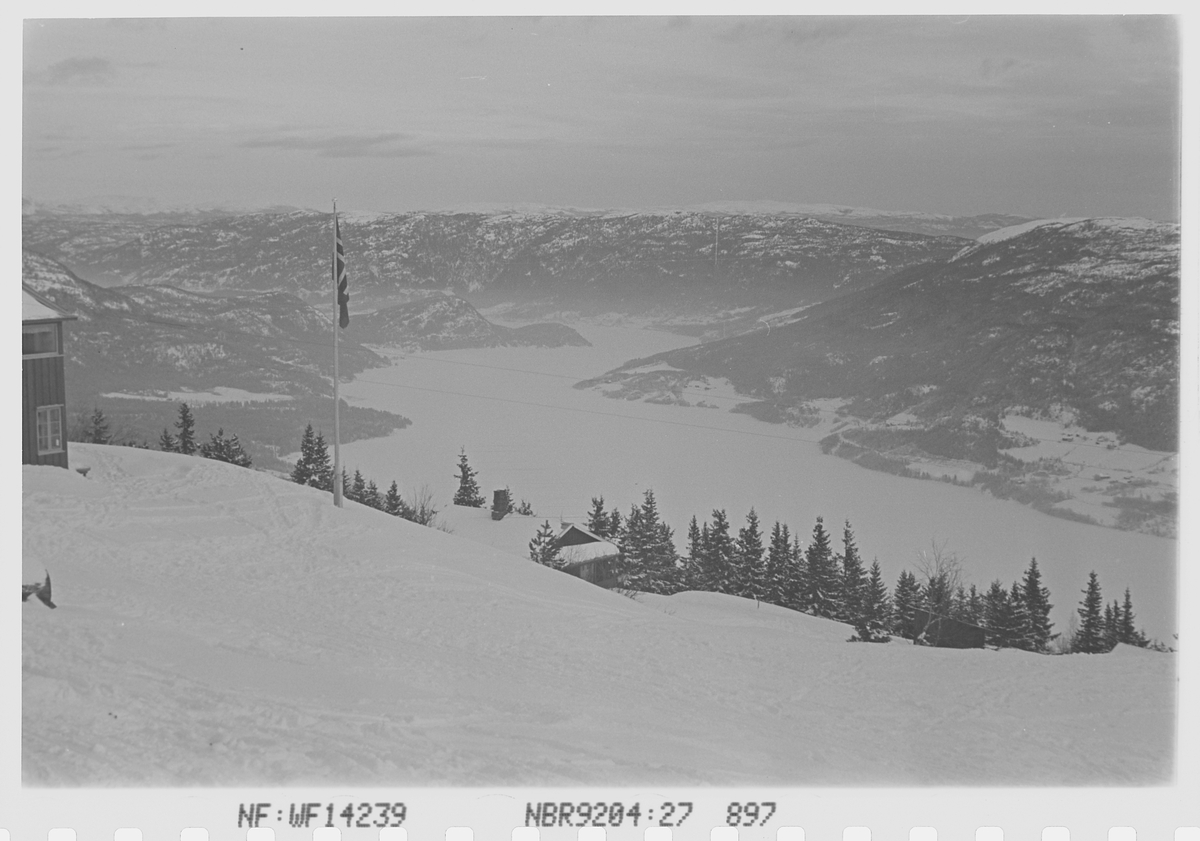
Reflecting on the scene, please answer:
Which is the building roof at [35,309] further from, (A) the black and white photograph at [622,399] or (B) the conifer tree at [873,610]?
(B) the conifer tree at [873,610]

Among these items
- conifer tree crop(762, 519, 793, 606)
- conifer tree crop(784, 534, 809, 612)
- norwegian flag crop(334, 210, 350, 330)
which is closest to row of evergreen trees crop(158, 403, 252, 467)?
norwegian flag crop(334, 210, 350, 330)

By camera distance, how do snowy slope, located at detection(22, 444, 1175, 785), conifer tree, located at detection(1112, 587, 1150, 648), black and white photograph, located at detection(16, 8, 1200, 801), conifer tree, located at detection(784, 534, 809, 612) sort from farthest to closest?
1. conifer tree, located at detection(784, 534, 809, 612)
2. conifer tree, located at detection(1112, 587, 1150, 648)
3. black and white photograph, located at detection(16, 8, 1200, 801)
4. snowy slope, located at detection(22, 444, 1175, 785)

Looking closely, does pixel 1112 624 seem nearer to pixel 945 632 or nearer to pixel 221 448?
pixel 945 632

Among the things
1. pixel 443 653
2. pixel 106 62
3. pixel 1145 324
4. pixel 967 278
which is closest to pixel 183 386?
pixel 106 62

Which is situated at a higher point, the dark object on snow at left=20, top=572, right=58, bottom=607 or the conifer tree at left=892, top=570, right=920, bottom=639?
the dark object on snow at left=20, top=572, right=58, bottom=607

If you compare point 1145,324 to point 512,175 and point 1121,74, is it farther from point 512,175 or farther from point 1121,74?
point 512,175

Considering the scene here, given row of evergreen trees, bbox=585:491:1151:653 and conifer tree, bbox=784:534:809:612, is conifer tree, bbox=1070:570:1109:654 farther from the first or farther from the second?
conifer tree, bbox=784:534:809:612
